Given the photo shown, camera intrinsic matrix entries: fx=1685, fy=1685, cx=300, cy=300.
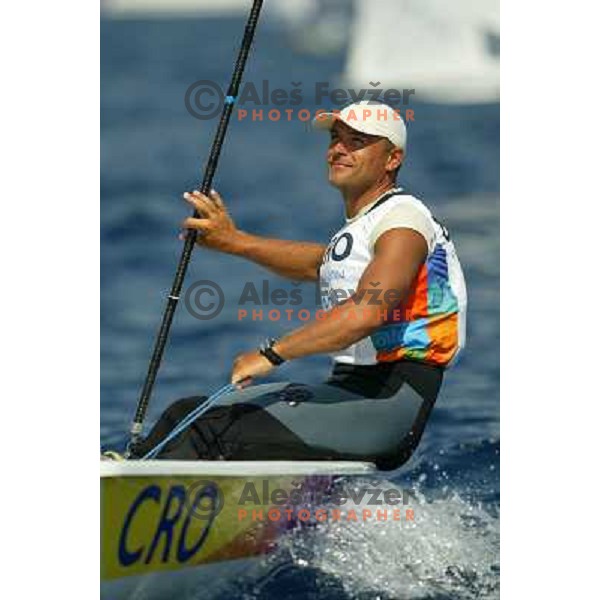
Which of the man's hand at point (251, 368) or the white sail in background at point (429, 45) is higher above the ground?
the white sail in background at point (429, 45)

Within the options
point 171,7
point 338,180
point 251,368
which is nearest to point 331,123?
point 338,180

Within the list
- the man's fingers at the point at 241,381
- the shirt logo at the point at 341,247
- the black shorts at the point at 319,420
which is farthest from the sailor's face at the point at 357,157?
the man's fingers at the point at 241,381

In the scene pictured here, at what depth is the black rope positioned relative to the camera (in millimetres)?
3967

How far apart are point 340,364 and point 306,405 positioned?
16 centimetres

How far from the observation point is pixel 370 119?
155 inches

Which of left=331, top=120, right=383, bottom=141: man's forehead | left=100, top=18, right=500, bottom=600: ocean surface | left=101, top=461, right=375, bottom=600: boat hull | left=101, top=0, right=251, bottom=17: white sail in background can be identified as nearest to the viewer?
left=101, top=461, right=375, bottom=600: boat hull

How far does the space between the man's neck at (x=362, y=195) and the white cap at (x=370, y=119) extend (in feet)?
0.34

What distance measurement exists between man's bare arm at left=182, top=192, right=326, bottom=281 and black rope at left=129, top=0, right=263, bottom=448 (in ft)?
0.10

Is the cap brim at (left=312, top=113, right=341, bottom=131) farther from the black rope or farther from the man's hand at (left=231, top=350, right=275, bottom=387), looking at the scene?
the man's hand at (left=231, top=350, right=275, bottom=387)

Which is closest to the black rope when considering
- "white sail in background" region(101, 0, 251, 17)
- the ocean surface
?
the ocean surface

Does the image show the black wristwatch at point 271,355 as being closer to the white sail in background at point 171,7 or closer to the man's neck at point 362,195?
the man's neck at point 362,195

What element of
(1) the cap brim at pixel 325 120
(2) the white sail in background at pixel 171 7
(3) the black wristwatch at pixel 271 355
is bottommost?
(3) the black wristwatch at pixel 271 355

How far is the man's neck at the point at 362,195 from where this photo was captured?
3.99 meters
